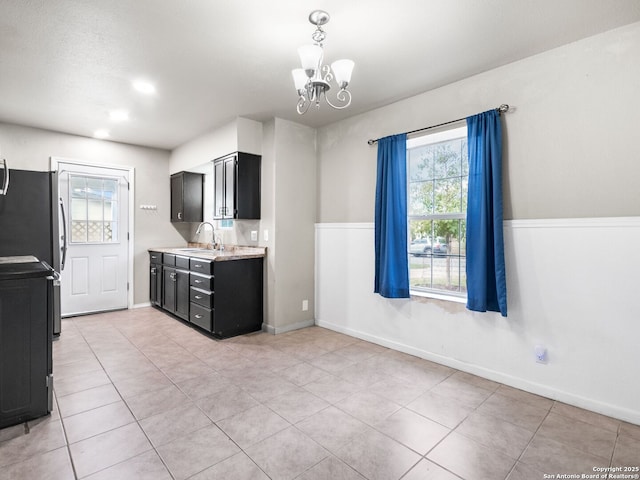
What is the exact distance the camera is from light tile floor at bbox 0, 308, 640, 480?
5.71 ft

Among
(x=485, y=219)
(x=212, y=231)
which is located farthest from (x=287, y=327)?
(x=485, y=219)

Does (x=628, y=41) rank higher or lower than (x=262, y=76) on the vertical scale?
lower

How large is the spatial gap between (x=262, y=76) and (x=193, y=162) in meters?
2.43

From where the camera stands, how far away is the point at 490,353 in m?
2.78

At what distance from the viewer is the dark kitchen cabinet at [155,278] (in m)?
4.95

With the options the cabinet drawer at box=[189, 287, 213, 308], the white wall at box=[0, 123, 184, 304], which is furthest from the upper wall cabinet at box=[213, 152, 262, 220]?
the white wall at box=[0, 123, 184, 304]

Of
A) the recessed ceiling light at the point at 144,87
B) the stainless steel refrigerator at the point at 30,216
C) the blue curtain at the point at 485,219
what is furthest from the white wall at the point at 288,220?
the stainless steel refrigerator at the point at 30,216

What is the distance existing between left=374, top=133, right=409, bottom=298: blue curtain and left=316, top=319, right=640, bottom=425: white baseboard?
0.56m

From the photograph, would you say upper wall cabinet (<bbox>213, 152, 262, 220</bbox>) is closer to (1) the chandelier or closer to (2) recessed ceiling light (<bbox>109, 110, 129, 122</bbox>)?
(2) recessed ceiling light (<bbox>109, 110, 129, 122</bbox>)

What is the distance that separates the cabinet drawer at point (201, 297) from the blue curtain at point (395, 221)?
1901mm

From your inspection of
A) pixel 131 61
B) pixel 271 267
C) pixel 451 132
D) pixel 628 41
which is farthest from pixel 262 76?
pixel 628 41

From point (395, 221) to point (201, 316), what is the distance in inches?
96.8

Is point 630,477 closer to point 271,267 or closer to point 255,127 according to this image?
point 271,267

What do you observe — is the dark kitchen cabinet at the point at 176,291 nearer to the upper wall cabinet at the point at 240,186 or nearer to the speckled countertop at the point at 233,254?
the speckled countertop at the point at 233,254
